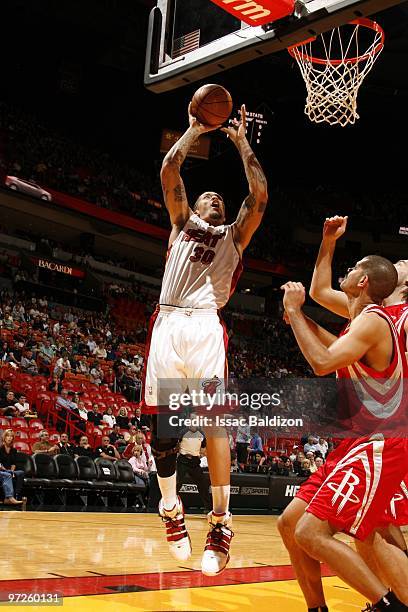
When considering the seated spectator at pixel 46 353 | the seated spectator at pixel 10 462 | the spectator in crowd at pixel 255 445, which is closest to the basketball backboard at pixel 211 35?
the seated spectator at pixel 10 462

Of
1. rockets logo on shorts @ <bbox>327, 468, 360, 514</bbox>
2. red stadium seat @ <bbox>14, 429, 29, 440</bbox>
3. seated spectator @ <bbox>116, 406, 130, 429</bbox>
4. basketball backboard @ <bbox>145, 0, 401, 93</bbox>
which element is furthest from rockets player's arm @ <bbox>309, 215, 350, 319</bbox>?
seated spectator @ <bbox>116, 406, 130, 429</bbox>

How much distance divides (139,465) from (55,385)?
10.5ft

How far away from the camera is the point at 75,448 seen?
11.5m

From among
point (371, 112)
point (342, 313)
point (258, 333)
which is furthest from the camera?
point (258, 333)

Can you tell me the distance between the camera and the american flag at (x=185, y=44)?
5047 millimetres

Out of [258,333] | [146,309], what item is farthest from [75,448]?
[258,333]

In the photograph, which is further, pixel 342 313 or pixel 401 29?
pixel 401 29

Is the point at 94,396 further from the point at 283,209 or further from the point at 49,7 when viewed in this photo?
the point at 283,209

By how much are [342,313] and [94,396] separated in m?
10.7

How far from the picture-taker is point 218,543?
3.95m

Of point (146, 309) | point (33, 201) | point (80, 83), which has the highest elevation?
point (80, 83)

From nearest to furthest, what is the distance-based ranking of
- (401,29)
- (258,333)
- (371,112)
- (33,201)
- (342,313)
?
1. (342,313)
2. (401,29)
3. (33,201)
4. (371,112)
5. (258,333)

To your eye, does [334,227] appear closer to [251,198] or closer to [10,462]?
[251,198]

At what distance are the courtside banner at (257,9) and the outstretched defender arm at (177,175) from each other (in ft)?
3.16
